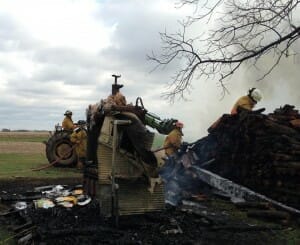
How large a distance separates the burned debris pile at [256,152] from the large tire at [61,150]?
6168mm

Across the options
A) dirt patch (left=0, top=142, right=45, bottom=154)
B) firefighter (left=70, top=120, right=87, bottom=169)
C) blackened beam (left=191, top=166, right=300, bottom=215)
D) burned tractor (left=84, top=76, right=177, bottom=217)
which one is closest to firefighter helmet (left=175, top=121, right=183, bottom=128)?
blackened beam (left=191, top=166, right=300, bottom=215)

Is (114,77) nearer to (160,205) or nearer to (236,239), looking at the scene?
(160,205)

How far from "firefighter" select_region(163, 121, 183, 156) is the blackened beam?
154cm

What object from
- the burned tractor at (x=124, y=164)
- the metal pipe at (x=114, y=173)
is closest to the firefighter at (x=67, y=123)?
the burned tractor at (x=124, y=164)

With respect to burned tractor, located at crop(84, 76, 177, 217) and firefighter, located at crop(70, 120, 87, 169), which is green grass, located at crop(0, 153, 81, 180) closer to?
firefighter, located at crop(70, 120, 87, 169)

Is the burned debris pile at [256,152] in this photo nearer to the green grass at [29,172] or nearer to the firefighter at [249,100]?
the firefighter at [249,100]

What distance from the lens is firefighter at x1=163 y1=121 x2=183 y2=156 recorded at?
14984 mm

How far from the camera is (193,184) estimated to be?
13.6 meters

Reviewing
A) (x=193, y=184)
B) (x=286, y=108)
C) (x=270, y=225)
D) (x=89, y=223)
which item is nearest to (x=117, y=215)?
(x=89, y=223)

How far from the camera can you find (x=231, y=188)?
39.8ft

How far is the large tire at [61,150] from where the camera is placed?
19.1 m

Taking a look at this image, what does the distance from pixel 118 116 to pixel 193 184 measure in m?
5.44

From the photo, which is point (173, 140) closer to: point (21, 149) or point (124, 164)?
point (124, 164)

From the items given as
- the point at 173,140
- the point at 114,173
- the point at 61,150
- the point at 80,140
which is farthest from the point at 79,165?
the point at 114,173
